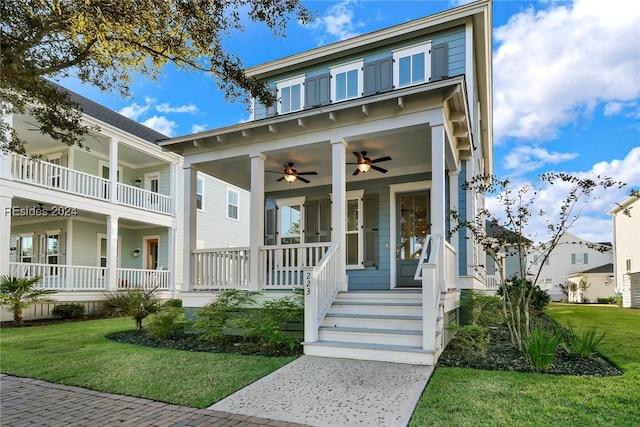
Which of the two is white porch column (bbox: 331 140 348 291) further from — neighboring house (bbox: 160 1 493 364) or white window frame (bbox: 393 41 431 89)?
white window frame (bbox: 393 41 431 89)

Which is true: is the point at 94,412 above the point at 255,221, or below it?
below

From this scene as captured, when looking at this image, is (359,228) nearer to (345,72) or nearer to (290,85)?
(345,72)

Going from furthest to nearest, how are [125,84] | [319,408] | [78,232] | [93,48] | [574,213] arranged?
[78,232]
[125,84]
[574,213]
[93,48]
[319,408]

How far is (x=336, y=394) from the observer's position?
420 cm

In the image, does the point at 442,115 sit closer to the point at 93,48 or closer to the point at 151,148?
the point at 93,48

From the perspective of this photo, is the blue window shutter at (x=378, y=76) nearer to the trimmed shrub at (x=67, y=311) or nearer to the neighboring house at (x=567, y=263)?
the trimmed shrub at (x=67, y=311)

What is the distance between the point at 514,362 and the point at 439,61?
23.6 ft

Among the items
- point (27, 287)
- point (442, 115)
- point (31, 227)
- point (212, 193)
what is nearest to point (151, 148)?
point (212, 193)

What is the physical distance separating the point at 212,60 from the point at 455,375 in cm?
541

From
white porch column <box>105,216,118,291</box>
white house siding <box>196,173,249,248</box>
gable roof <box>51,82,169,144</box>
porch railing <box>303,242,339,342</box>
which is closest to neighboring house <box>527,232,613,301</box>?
white house siding <box>196,173,249,248</box>

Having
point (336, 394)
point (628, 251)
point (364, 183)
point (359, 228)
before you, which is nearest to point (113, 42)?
point (336, 394)

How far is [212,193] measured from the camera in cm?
1956

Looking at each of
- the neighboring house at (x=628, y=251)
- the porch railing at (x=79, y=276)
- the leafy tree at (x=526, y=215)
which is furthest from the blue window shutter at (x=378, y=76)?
the neighboring house at (x=628, y=251)

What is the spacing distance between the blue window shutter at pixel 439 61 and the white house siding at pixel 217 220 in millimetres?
11080
